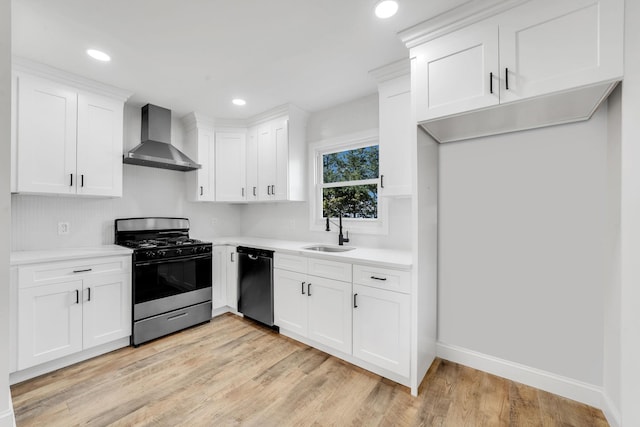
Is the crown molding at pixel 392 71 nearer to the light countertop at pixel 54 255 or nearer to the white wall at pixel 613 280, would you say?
the white wall at pixel 613 280

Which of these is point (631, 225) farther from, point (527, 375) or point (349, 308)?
point (349, 308)

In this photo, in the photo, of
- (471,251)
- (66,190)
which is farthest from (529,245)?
(66,190)

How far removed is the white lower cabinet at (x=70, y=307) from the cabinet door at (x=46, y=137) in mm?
750

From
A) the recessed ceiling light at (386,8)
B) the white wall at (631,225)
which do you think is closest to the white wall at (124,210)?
the recessed ceiling light at (386,8)

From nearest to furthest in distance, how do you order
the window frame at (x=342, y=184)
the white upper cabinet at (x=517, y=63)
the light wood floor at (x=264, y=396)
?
the white upper cabinet at (x=517, y=63), the light wood floor at (x=264, y=396), the window frame at (x=342, y=184)

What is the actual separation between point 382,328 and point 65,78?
3.55 m

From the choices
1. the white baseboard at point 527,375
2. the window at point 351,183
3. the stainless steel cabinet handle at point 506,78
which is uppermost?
the stainless steel cabinet handle at point 506,78

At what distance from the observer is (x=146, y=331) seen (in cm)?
271

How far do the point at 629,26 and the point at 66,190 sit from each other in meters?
4.05

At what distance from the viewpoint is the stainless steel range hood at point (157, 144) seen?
298cm

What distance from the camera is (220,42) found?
208cm

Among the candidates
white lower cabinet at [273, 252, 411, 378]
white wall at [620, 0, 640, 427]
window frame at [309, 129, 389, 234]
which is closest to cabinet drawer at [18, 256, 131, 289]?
white lower cabinet at [273, 252, 411, 378]

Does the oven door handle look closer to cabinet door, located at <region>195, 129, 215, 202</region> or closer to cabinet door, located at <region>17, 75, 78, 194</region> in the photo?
cabinet door, located at <region>195, 129, 215, 202</region>

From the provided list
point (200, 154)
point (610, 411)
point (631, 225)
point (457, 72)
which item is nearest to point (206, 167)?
point (200, 154)
